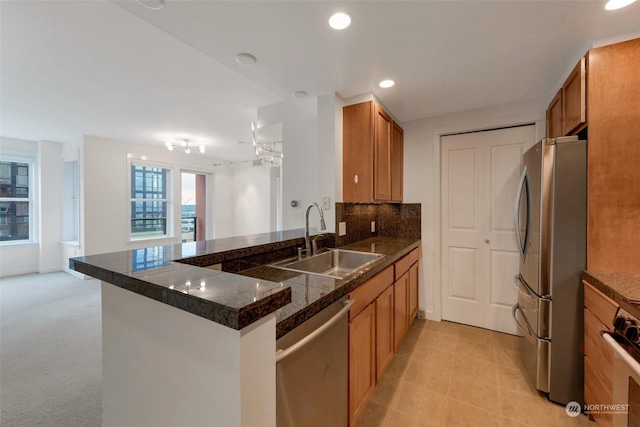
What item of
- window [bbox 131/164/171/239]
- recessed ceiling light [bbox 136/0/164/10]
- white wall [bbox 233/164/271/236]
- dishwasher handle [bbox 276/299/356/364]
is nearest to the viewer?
dishwasher handle [bbox 276/299/356/364]

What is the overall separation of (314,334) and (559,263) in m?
1.73

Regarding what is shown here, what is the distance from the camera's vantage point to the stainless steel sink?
6.59 feet

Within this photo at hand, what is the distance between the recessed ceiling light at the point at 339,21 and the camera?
1421 millimetres

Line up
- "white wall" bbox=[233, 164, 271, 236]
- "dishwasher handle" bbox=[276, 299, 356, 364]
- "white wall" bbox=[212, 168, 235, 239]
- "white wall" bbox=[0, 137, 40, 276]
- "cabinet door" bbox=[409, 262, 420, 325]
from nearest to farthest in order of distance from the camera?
"dishwasher handle" bbox=[276, 299, 356, 364], "cabinet door" bbox=[409, 262, 420, 325], "white wall" bbox=[0, 137, 40, 276], "white wall" bbox=[233, 164, 271, 236], "white wall" bbox=[212, 168, 235, 239]

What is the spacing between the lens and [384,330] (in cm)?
193

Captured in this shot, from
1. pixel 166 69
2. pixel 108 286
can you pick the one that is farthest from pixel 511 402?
pixel 166 69

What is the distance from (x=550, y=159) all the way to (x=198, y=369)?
225 centimetres

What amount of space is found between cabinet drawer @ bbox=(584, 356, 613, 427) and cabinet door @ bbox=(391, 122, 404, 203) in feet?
6.22

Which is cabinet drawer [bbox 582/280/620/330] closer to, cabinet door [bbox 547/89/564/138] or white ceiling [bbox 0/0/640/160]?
cabinet door [bbox 547/89/564/138]

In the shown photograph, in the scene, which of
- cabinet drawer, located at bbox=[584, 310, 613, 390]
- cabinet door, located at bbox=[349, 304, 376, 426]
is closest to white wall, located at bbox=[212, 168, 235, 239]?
cabinet door, located at bbox=[349, 304, 376, 426]

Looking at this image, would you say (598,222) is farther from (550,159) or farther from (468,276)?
(468,276)

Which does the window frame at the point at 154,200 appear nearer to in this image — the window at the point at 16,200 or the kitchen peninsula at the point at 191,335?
the window at the point at 16,200

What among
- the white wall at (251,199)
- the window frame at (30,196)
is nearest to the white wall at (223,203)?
the white wall at (251,199)

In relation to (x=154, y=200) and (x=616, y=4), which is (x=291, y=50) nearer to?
(x=616, y=4)
